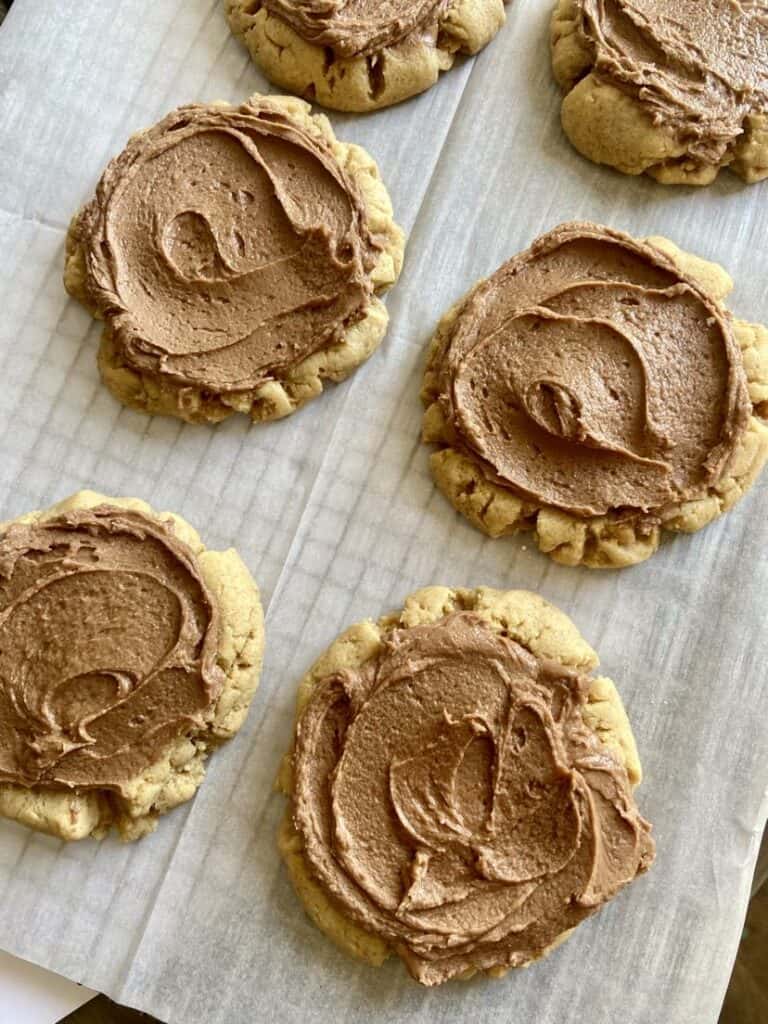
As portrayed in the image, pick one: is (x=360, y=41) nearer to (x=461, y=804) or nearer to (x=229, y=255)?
(x=229, y=255)

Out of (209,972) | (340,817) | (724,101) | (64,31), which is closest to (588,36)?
(724,101)

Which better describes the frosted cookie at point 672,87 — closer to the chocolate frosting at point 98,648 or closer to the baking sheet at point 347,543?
the baking sheet at point 347,543

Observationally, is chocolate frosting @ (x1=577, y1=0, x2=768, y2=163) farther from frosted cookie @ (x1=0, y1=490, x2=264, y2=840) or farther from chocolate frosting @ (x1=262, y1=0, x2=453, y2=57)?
frosted cookie @ (x1=0, y1=490, x2=264, y2=840)

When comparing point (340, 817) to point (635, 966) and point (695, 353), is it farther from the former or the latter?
point (695, 353)

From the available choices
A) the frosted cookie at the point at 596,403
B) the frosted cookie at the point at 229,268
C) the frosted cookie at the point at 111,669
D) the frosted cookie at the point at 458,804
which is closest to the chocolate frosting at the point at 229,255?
the frosted cookie at the point at 229,268

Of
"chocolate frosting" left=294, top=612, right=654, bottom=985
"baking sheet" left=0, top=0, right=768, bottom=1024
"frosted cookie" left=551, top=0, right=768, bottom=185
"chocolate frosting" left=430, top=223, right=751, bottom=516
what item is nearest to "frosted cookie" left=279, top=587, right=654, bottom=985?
"chocolate frosting" left=294, top=612, right=654, bottom=985
